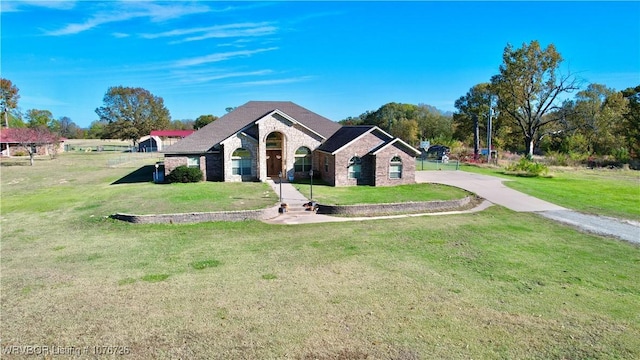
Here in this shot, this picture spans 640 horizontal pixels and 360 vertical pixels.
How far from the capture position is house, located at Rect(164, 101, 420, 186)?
88.6 ft

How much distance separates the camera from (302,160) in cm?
3025

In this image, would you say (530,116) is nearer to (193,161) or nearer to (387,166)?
(387,166)

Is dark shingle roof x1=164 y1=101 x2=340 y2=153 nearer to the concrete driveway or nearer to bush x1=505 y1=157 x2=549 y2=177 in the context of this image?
the concrete driveway

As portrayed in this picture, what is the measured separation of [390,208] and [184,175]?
1571cm

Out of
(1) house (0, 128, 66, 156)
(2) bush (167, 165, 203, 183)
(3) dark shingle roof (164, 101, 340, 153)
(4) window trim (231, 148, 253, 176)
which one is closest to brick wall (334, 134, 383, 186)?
(3) dark shingle roof (164, 101, 340, 153)

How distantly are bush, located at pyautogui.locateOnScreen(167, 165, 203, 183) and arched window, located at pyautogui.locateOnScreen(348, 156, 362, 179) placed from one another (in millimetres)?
10967

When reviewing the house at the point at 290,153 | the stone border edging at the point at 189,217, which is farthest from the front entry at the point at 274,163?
the stone border edging at the point at 189,217

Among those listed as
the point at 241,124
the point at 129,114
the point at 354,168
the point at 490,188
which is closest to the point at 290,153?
the point at 354,168

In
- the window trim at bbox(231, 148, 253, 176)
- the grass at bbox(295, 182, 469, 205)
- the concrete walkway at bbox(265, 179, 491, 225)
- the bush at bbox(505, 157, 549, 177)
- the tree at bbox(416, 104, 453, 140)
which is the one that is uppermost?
the tree at bbox(416, 104, 453, 140)

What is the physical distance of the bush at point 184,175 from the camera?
2803 cm

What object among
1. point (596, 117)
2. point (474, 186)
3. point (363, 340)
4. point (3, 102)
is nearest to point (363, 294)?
point (363, 340)

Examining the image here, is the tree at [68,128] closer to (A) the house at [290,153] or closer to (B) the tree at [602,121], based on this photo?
(A) the house at [290,153]

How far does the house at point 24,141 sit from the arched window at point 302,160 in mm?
37202

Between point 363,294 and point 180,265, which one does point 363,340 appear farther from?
point 180,265
